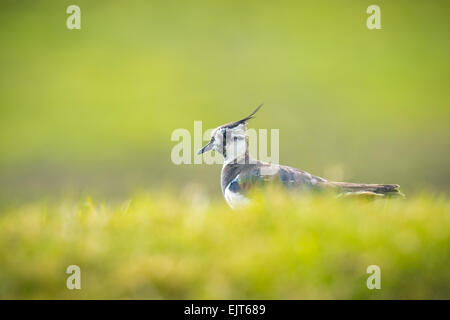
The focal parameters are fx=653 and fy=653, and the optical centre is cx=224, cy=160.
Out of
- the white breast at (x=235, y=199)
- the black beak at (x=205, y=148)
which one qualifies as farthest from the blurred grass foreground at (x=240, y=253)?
the black beak at (x=205, y=148)

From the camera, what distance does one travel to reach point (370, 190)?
9680mm

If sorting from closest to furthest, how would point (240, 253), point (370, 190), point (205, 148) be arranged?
1. point (240, 253)
2. point (370, 190)
3. point (205, 148)

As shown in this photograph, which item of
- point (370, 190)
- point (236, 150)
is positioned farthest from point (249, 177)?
point (370, 190)

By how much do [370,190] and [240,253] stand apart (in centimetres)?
323

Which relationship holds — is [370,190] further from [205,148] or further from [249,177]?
[205,148]

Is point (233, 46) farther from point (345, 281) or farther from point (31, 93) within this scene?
point (345, 281)

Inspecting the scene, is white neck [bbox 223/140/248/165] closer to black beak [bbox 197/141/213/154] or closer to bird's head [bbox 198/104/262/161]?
bird's head [bbox 198/104/262/161]

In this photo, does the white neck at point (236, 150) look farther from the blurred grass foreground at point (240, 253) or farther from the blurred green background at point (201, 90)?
the blurred green background at point (201, 90)

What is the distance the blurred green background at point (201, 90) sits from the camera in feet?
94.8

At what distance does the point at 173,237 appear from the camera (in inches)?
302

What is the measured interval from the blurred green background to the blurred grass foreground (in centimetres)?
1373

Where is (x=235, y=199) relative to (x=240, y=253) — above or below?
above
